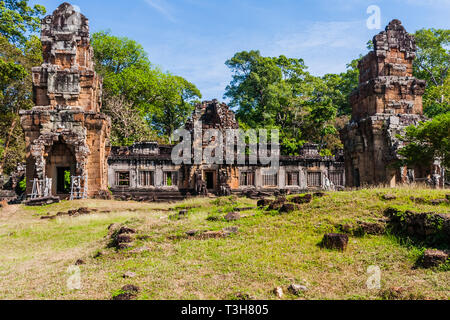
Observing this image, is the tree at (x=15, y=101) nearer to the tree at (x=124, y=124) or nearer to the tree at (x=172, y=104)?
the tree at (x=124, y=124)

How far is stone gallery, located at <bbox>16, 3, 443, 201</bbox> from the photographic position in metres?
18.1

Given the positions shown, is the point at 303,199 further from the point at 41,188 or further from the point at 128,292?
the point at 41,188

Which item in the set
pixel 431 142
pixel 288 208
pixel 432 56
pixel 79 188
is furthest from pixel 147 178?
pixel 432 56

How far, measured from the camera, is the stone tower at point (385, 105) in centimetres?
1747

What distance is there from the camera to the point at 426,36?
34.3 m

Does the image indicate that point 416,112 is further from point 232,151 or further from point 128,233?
point 128,233

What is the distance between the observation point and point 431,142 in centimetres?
1304

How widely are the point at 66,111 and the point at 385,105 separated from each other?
59.2 feet

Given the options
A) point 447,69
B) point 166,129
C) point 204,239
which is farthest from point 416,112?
point 166,129

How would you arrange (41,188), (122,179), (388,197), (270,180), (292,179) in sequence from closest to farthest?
(388,197) → (41,188) → (122,179) → (270,180) → (292,179)

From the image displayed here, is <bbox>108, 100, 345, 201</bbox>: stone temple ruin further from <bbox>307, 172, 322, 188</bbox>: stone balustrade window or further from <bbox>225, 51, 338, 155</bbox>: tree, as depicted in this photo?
<bbox>225, 51, 338, 155</bbox>: tree

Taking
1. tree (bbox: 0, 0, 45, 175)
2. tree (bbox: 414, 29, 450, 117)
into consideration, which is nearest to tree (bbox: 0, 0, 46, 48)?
tree (bbox: 0, 0, 45, 175)

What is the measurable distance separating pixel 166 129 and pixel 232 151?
75.4 feet

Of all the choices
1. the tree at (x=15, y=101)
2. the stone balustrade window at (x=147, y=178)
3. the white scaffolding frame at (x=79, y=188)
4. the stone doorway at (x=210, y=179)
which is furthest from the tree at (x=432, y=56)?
the tree at (x=15, y=101)
